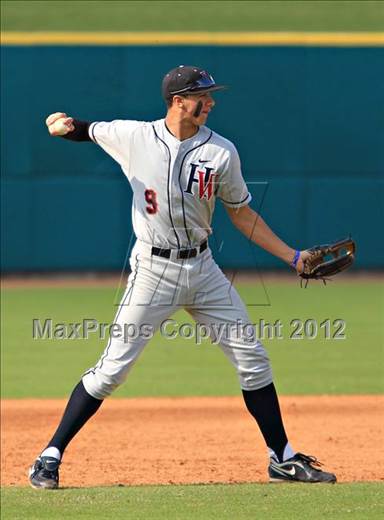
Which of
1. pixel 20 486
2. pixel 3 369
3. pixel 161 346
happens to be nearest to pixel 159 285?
pixel 20 486

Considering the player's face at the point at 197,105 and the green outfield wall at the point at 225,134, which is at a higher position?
the player's face at the point at 197,105

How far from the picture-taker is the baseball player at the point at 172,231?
15.0 ft

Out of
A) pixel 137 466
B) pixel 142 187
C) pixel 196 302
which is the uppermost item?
pixel 142 187

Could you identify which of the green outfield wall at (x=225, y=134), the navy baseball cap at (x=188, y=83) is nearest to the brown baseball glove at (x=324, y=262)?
the navy baseball cap at (x=188, y=83)

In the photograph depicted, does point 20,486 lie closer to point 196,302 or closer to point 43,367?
point 196,302

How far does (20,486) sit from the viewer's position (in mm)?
4871

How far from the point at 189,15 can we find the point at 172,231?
11248 mm

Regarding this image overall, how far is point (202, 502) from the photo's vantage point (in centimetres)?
422

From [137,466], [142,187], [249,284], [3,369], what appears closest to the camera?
[142,187]

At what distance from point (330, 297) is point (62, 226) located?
2.92 metres

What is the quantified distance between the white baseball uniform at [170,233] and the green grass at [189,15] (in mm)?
10311

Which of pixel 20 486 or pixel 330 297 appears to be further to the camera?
pixel 330 297

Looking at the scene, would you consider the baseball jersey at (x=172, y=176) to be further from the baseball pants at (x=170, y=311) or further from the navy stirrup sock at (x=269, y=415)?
the navy stirrup sock at (x=269, y=415)

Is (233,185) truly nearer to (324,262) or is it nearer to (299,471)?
(324,262)
